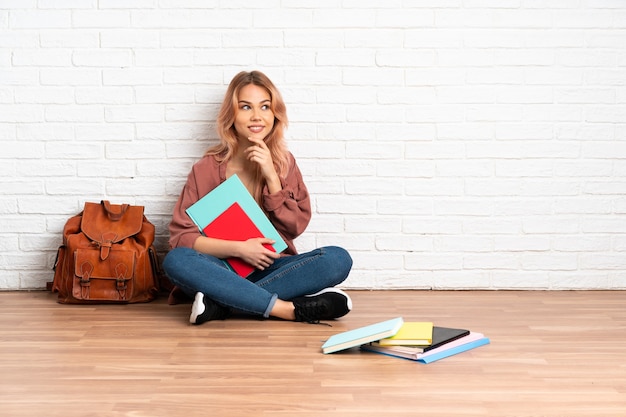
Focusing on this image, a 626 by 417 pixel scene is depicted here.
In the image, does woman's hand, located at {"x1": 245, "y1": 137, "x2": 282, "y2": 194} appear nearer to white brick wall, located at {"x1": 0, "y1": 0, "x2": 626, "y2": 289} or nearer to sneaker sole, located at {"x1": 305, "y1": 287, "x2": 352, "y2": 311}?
white brick wall, located at {"x1": 0, "y1": 0, "x2": 626, "y2": 289}

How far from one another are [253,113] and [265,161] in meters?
0.21

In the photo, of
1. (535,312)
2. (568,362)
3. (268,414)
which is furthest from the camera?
(535,312)

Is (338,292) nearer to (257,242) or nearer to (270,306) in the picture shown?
(270,306)

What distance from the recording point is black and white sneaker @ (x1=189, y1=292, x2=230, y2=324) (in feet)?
9.36

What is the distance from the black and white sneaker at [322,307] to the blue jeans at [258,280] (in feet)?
0.28

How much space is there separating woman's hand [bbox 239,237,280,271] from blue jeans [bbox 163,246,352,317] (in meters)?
0.06

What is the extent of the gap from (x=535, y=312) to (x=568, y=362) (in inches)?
28.3

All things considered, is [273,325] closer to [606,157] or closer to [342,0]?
[342,0]

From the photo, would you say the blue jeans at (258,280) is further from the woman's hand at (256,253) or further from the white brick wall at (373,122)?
the white brick wall at (373,122)

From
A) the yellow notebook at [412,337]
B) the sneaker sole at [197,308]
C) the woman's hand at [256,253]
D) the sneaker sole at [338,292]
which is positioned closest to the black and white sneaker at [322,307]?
the sneaker sole at [338,292]

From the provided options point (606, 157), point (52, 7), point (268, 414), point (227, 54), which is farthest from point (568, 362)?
point (52, 7)

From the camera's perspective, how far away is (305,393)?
6.88 feet

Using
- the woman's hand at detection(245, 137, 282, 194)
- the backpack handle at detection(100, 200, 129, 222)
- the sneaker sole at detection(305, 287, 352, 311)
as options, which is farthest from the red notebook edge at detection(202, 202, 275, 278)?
the backpack handle at detection(100, 200, 129, 222)

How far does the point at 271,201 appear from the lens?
3.15m
